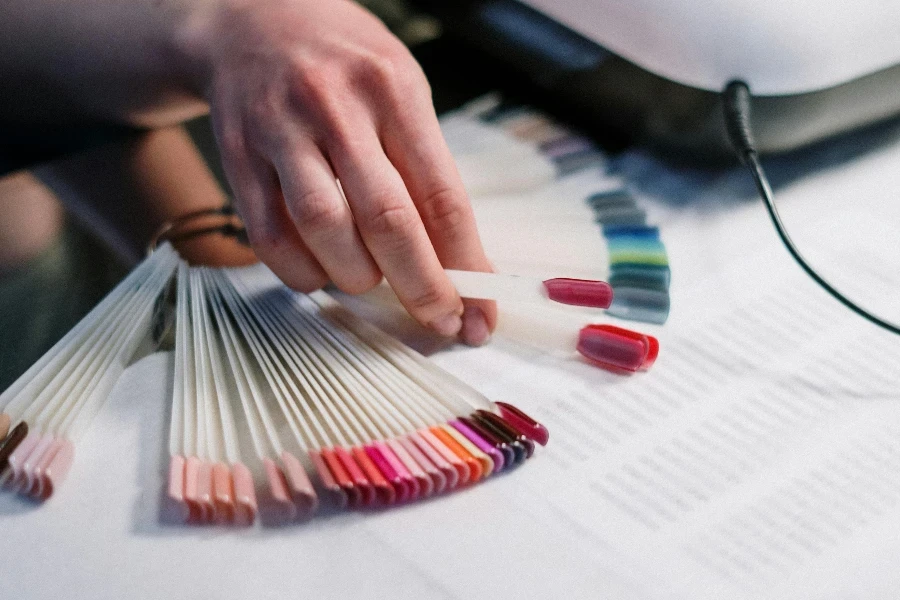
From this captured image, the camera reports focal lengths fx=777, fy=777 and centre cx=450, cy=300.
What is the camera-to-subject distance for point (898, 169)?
0.62 m

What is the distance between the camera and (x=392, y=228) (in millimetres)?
436

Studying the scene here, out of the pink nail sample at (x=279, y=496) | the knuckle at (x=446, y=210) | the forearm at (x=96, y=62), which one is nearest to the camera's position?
the pink nail sample at (x=279, y=496)

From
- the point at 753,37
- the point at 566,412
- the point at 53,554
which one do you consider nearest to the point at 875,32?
the point at 753,37

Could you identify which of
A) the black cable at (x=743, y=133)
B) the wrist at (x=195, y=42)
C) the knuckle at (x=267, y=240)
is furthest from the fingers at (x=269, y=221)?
the black cable at (x=743, y=133)

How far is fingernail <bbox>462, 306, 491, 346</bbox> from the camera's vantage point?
47cm

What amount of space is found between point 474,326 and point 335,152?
131 millimetres

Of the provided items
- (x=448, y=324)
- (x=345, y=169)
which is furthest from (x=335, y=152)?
(x=448, y=324)

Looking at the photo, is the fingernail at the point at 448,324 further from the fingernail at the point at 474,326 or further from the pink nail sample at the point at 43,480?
the pink nail sample at the point at 43,480

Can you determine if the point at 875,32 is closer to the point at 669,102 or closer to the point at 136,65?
the point at 669,102

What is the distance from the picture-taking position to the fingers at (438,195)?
0.47 m

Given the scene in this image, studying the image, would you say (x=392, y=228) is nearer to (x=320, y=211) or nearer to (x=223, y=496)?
(x=320, y=211)

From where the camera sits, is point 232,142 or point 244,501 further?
point 232,142

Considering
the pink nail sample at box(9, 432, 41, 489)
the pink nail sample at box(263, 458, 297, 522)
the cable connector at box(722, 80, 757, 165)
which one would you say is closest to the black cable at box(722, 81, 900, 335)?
the cable connector at box(722, 80, 757, 165)

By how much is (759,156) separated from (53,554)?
545 millimetres
